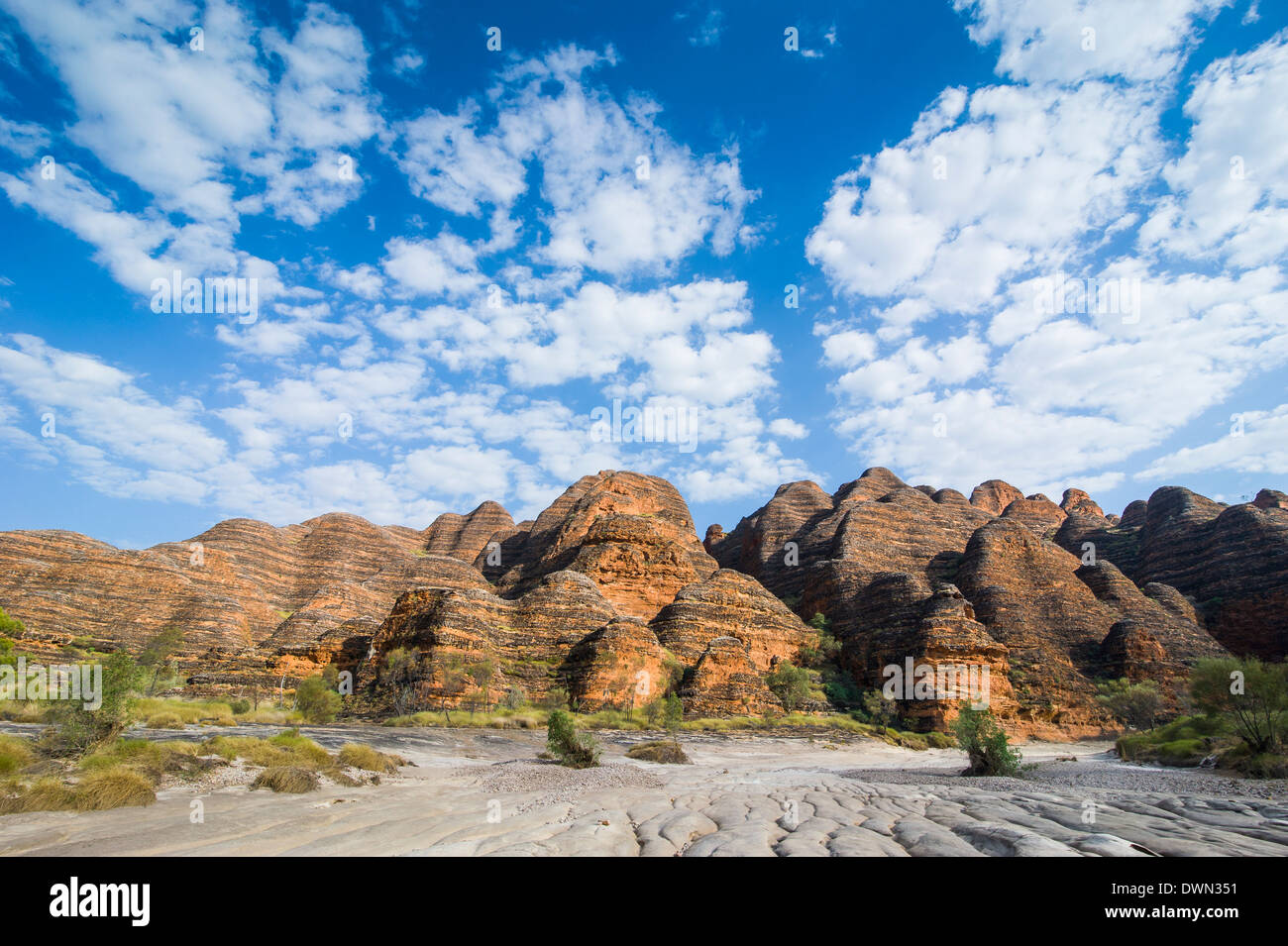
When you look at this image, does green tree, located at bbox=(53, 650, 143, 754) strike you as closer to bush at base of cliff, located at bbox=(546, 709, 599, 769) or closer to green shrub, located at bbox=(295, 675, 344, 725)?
bush at base of cliff, located at bbox=(546, 709, 599, 769)

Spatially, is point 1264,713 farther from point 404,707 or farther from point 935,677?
point 404,707

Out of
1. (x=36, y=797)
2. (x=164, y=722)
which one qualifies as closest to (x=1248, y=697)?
(x=36, y=797)

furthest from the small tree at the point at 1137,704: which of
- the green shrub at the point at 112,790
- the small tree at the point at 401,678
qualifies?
the green shrub at the point at 112,790

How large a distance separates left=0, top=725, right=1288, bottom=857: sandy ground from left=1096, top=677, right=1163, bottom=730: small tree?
121 ft

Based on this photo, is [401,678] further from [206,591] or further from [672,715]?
[206,591]

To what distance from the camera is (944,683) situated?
47094 millimetres

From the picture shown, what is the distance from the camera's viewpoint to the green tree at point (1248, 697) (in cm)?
1898

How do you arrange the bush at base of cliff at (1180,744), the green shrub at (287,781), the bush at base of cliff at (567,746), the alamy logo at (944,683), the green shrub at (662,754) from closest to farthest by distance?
the green shrub at (287,781)
the bush at base of cliff at (567,746)
the green shrub at (662,754)
the bush at base of cliff at (1180,744)
the alamy logo at (944,683)

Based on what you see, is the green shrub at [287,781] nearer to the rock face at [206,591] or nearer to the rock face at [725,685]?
the rock face at [725,685]
